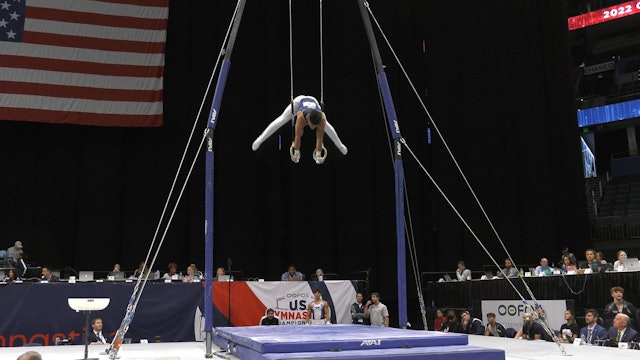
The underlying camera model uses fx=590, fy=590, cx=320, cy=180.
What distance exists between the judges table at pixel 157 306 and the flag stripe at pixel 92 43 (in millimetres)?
7403

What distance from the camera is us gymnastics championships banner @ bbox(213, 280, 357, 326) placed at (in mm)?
11836

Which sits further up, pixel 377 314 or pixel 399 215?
pixel 399 215

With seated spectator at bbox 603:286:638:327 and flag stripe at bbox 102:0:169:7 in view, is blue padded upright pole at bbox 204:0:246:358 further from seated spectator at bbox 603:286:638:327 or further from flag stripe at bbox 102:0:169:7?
flag stripe at bbox 102:0:169:7

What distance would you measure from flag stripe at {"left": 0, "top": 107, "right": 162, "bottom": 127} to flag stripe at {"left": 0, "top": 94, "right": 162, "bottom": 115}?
101 millimetres

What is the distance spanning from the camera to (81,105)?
15562 mm

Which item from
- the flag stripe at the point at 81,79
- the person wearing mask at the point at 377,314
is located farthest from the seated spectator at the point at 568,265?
the flag stripe at the point at 81,79

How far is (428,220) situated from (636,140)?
19422 millimetres

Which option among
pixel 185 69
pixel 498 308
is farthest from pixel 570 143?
pixel 185 69

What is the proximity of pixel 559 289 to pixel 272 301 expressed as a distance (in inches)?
222

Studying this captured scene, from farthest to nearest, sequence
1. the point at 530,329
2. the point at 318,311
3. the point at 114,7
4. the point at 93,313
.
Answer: the point at 114,7
the point at 318,311
the point at 93,313
the point at 530,329

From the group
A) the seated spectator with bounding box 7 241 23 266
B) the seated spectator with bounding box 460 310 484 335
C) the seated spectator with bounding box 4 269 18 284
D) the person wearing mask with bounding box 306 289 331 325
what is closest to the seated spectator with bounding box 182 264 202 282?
the person wearing mask with bounding box 306 289 331 325

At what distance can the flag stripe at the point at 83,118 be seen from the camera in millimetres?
14977

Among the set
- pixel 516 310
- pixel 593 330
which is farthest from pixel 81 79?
pixel 593 330

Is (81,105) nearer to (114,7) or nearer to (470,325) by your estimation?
(114,7)
